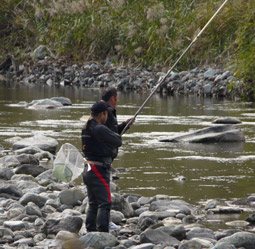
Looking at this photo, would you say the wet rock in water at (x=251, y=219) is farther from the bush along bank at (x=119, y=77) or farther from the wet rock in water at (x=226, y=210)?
the bush along bank at (x=119, y=77)

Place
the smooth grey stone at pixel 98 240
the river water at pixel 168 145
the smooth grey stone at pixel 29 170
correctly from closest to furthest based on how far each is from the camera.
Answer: the smooth grey stone at pixel 98 240
the river water at pixel 168 145
the smooth grey stone at pixel 29 170

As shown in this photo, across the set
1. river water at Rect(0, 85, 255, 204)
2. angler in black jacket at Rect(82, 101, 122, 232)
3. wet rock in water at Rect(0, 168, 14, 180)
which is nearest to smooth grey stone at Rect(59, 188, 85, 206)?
river water at Rect(0, 85, 255, 204)

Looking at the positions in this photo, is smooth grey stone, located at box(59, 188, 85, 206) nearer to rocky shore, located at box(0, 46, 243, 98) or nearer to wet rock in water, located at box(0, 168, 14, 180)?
wet rock in water, located at box(0, 168, 14, 180)

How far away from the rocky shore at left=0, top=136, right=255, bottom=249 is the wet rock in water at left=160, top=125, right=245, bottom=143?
12.0ft

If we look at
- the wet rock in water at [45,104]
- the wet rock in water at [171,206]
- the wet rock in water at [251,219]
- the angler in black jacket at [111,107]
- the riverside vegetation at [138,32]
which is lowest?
the wet rock in water at [251,219]

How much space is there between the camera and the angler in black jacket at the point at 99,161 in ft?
19.6

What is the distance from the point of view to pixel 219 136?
469 inches

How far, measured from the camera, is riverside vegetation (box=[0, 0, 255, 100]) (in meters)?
22.0

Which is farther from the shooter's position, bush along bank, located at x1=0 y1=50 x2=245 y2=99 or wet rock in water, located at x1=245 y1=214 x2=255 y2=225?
bush along bank, located at x1=0 y1=50 x2=245 y2=99

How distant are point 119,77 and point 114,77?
15.8 inches

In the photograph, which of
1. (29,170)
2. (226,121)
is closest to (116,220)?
(29,170)

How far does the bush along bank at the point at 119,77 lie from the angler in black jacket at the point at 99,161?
46.2ft

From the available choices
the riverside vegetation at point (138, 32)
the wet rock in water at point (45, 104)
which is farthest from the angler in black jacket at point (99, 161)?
the riverside vegetation at point (138, 32)

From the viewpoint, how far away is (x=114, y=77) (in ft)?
86.3
